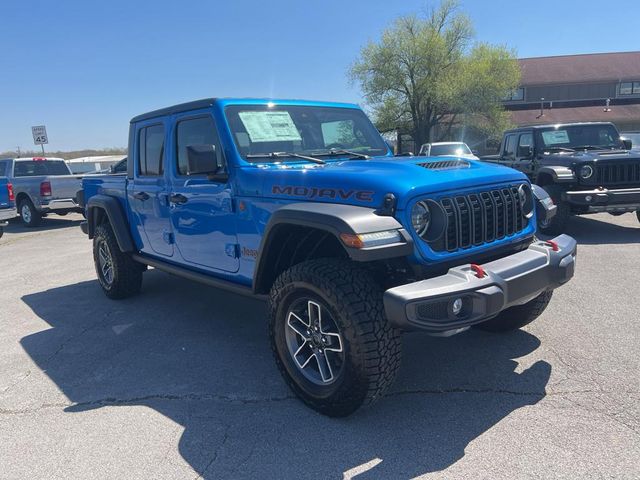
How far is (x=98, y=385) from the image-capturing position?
359cm

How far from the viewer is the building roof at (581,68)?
36594 mm

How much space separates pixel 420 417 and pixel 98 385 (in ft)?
7.48

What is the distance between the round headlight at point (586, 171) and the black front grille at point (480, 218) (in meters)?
5.09

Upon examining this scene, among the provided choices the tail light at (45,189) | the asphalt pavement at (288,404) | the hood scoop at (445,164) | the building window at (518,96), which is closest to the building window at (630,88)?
the building window at (518,96)

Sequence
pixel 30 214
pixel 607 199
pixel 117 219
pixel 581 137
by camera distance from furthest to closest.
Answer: pixel 30 214, pixel 581 137, pixel 607 199, pixel 117 219

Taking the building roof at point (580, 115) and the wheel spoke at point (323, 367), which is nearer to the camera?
the wheel spoke at point (323, 367)

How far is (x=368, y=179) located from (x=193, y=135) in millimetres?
1918

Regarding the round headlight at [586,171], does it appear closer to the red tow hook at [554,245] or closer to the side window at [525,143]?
the side window at [525,143]

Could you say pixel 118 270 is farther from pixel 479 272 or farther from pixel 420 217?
pixel 479 272

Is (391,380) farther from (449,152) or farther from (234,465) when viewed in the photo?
(449,152)

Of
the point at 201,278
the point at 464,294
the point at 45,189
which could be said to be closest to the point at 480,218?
the point at 464,294

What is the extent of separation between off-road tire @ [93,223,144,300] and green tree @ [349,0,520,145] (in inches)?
1226

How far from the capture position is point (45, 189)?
12.9m

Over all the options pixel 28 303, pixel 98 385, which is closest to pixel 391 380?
pixel 98 385
